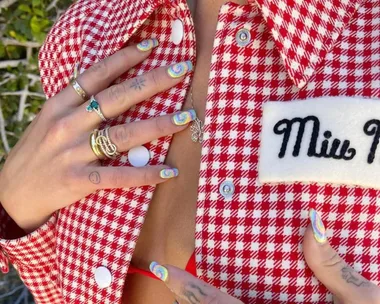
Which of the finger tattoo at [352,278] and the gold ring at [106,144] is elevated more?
the gold ring at [106,144]

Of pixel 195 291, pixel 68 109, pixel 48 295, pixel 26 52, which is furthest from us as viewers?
pixel 26 52

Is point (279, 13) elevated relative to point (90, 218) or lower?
elevated

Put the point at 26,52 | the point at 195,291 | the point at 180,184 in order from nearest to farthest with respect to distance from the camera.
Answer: the point at 195,291
the point at 180,184
the point at 26,52

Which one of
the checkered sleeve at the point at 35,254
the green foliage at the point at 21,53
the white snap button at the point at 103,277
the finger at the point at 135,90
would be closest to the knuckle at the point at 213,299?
the white snap button at the point at 103,277

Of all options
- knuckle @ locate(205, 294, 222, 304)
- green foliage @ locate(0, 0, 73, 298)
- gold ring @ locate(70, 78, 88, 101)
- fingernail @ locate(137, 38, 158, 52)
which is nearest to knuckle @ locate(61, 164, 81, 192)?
gold ring @ locate(70, 78, 88, 101)

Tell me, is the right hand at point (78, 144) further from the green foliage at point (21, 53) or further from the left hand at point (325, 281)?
the green foliage at point (21, 53)

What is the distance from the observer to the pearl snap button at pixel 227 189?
0.76 m

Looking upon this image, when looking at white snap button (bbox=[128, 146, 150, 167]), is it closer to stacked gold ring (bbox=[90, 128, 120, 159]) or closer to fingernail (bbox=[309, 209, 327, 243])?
stacked gold ring (bbox=[90, 128, 120, 159])

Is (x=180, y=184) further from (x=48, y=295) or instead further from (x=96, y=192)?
(x=48, y=295)

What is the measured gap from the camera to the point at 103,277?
89 cm

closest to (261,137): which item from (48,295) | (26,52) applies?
(48,295)

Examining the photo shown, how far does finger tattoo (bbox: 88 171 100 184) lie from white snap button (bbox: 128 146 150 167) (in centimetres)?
6

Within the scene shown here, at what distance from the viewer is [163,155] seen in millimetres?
875

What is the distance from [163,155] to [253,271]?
244 millimetres
